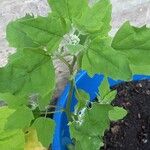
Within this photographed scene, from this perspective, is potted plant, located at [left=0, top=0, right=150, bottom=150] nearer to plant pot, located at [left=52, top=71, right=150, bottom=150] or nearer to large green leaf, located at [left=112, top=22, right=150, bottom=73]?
large green leaf, located at [left=112, top=22, right=150, bottom=73]

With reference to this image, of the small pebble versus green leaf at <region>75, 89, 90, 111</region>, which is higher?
green leaf at <region>75, 89, 90, 111</region>

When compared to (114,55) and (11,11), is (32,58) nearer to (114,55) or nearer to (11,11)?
(114,55)

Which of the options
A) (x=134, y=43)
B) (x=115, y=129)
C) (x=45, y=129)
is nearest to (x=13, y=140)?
(x=45, y=129)

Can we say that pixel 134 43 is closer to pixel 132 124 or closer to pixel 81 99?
pixel 81 99

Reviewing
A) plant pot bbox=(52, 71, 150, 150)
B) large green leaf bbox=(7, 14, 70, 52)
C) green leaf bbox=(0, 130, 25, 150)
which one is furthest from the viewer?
plant pot bbox=(52, 71, 150, 150)

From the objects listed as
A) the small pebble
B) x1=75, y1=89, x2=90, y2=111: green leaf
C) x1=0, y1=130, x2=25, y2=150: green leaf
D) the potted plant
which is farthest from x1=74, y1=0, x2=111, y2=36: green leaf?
the small pebble

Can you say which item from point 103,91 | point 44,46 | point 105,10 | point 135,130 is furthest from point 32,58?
point 135,130

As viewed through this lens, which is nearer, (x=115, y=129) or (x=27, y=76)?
(x=27, y=76)
